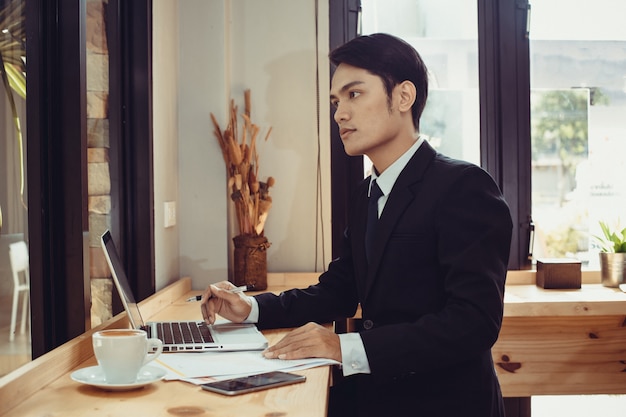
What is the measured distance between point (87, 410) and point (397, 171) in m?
0.90

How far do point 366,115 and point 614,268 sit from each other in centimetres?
156

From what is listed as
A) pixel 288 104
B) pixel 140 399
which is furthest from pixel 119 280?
→ pixel 288 104

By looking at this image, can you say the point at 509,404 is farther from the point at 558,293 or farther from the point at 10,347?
the point at 10,347

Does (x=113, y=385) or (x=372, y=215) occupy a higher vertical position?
(x=372, y=215)

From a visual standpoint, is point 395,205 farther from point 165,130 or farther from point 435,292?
point 165,130

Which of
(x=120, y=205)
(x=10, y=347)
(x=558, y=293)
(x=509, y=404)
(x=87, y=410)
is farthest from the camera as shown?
(x=509, y=404)

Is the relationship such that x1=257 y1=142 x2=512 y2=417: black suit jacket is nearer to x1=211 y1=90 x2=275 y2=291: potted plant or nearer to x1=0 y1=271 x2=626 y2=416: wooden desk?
x1=0 y1=271 x2=626 y2=416: wooden desk

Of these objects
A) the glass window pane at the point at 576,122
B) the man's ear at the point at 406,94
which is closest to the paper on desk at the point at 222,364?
the man's ear at the point at 406,94

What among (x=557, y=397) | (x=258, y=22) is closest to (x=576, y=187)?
(x=557, y=397)

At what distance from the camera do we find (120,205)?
2.40m

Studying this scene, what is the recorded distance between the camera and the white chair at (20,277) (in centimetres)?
164

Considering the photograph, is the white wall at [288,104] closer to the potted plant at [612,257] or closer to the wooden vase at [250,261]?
the wooden vase at [250,261]

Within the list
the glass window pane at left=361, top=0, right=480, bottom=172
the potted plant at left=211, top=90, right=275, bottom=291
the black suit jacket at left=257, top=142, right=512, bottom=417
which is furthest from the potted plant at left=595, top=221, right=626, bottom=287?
the black suit jacket at left=257, top=142, right=512, bottom=417

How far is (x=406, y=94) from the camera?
181cm
